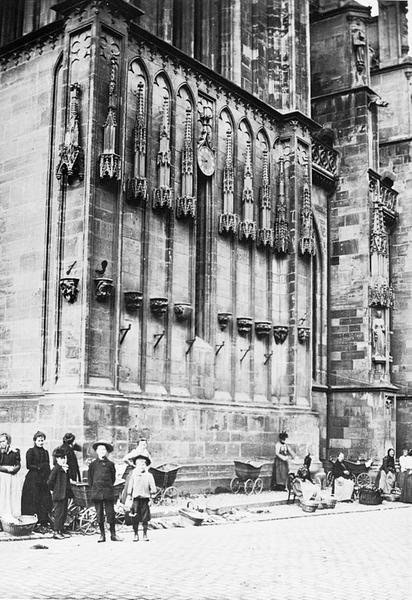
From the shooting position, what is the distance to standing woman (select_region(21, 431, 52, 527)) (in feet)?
50.6

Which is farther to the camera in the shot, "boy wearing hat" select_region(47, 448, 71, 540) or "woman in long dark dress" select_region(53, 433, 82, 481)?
"woman in long dark dress" select_region(53, 433, 82, 481)

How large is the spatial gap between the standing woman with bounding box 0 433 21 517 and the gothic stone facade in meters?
2.75

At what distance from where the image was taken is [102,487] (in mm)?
14141

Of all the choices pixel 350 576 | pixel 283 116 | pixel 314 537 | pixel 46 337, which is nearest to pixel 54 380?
pixel 46 337

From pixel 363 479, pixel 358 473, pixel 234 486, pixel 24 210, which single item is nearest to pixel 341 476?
pixel 358 473

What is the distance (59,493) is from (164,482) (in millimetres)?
4542

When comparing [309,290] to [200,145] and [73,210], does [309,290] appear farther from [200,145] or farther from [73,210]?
[73,210]

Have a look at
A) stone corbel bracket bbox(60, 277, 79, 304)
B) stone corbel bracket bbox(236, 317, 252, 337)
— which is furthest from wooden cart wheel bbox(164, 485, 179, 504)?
stone corbel bracket bbox(236, 317, 252, 337)

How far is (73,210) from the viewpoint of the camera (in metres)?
19.7

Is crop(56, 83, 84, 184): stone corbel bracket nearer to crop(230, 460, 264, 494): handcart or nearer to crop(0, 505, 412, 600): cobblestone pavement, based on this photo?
crop(0, 505, 412, 600): cobblestone pavement

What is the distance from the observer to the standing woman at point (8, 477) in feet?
49.5

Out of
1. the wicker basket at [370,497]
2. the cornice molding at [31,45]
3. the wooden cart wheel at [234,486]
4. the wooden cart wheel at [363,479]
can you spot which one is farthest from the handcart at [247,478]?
the cornice molding at [31,45]

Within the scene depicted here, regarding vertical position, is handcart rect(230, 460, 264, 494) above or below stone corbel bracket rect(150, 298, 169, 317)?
below

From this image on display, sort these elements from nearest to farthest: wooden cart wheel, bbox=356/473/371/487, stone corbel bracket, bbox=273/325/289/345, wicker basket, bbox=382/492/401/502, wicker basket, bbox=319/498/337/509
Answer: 1. wicker basket, bbox=319/498/337/509
2. wicker basket, bbox=382/492/401/502
3. stone corbel bracket, bbox=273/325/289/345
4. wooden cart wheel, bbox=356/473/371/487
